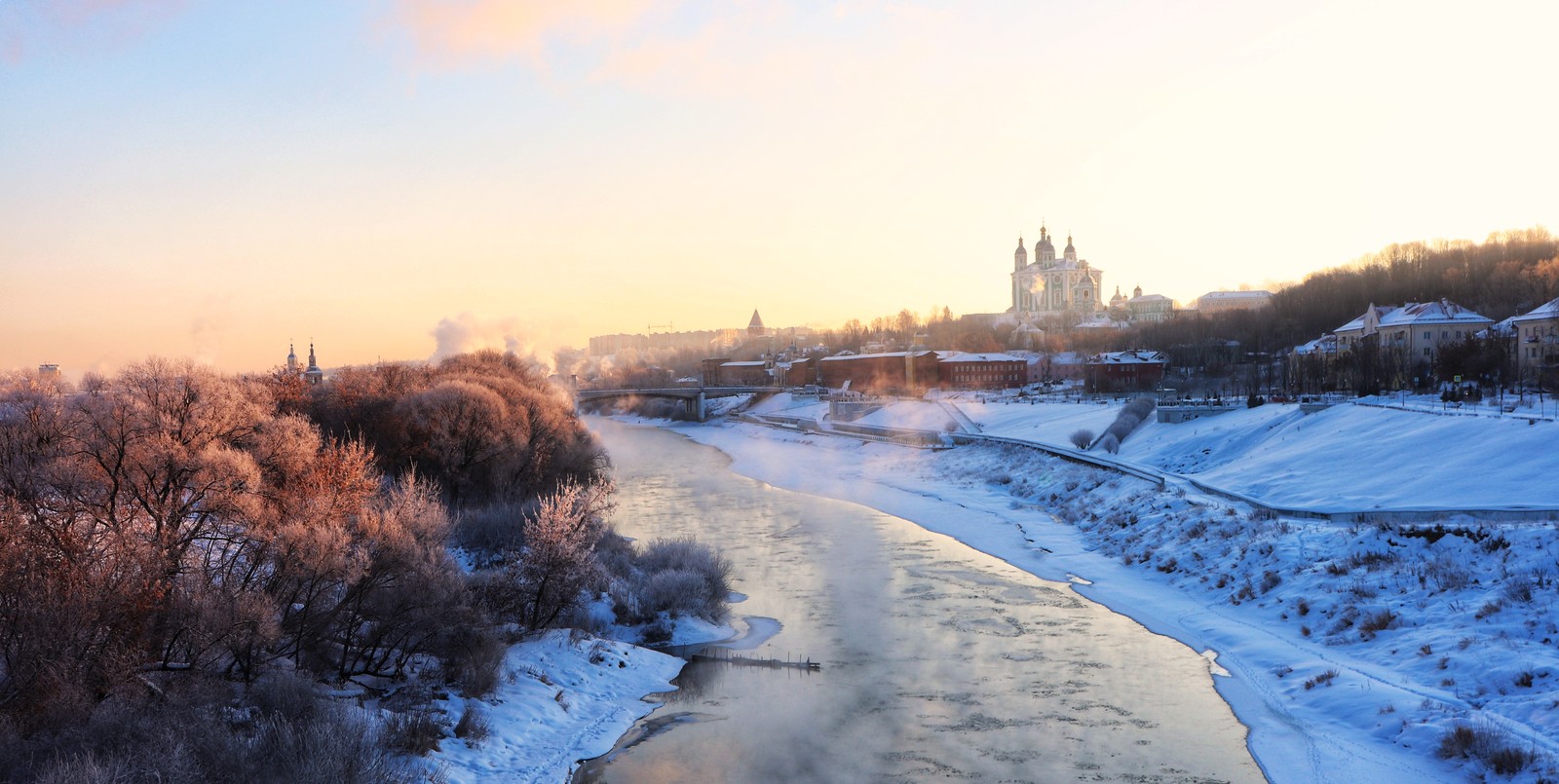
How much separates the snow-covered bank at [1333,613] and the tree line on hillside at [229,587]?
1062 centimetres

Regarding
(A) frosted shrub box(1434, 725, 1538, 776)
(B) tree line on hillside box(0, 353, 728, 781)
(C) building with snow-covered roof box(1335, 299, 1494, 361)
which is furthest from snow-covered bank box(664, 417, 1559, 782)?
(C) building with snow-covered roof box(1335, 299, 1494, 361)

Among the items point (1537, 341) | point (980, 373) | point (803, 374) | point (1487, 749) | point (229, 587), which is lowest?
point (1487, 749)

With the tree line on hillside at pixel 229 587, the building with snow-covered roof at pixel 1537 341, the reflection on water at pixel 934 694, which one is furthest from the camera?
the building with snow-covered roof at pixel 1537 341

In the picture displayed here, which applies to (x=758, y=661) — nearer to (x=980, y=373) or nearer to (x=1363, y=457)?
(x=1363, y=457)

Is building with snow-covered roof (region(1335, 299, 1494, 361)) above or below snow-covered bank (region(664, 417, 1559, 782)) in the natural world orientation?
above

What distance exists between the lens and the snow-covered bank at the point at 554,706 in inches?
551

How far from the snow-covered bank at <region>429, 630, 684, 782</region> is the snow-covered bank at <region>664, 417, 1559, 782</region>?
31.4 feet

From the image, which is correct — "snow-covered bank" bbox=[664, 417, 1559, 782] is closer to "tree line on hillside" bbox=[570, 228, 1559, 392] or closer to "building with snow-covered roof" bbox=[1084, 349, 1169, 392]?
"tree line on hillside" bbox=[570, 228, 1559, 392]

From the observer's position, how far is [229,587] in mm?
14266

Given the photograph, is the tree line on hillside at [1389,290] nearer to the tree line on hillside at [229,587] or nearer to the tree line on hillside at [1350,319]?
the tree line on hillside at [1350,319]

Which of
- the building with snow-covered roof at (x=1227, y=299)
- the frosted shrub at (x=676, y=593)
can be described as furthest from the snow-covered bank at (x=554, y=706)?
the building with snow-covered roof at (x=1227, y=299)

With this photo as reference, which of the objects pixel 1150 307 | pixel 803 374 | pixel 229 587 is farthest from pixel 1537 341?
pixel 1150 307

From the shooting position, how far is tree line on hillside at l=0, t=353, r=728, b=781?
11273mm

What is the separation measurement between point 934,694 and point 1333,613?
8.45 m
